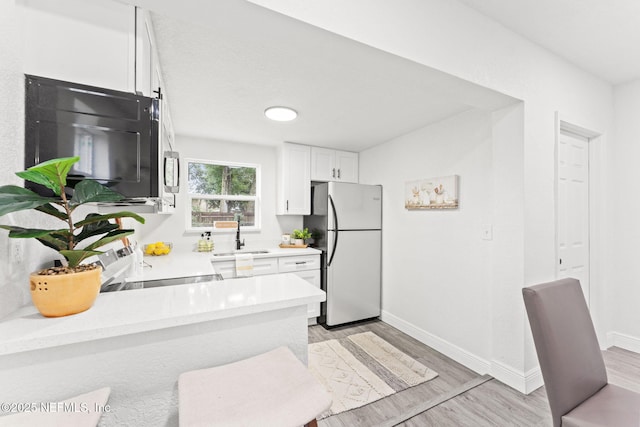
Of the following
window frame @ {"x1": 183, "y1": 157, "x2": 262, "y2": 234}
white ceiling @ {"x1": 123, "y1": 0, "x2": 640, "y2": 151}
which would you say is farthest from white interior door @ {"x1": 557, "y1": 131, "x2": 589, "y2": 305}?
window frame @ {"x1": 183, "y1": 157, "x2": 262, "y2": 234}

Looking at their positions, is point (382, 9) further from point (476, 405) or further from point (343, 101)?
point (476, 405)

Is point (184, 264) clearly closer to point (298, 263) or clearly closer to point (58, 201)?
point (298, 263)

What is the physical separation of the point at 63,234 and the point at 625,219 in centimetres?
413

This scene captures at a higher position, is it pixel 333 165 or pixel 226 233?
pixel 333 165

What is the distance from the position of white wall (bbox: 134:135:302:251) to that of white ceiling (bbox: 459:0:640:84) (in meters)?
2.93

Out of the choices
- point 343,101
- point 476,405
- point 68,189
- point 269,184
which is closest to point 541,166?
point 343,101

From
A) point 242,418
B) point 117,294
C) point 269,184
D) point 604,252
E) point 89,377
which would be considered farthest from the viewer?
point 269,184

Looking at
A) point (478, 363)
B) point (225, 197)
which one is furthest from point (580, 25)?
point (225, 197)

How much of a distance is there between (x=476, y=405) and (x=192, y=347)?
78.7 inches

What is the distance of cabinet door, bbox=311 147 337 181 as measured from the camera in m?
3.82

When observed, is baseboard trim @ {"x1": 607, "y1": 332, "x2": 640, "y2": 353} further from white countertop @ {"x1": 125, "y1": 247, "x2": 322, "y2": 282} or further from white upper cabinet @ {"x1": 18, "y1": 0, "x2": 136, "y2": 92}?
white upper cabinet @ {"x1": 18, "y1": 0, "x2": 136, "y2": 92}

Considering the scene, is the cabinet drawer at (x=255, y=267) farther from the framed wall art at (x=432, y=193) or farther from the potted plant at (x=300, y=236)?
the framed wall art at (x=432, y=193)

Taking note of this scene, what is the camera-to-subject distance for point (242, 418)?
770mm

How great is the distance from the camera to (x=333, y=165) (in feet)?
13.0
